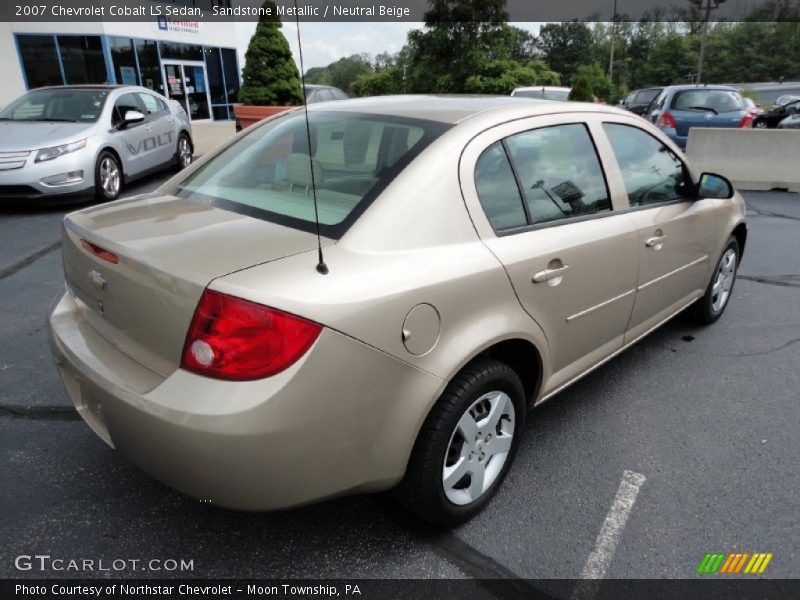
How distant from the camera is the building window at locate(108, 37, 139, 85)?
18.2 metres

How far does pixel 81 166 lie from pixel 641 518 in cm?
724

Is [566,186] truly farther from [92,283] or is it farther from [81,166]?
[81,166]

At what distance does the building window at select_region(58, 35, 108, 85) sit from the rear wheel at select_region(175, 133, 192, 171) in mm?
10190

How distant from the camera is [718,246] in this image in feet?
12.5

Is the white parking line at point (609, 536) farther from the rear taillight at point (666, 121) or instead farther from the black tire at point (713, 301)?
the rear taillight at point (666, 121)

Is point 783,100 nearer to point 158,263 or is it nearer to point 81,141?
point 81,141

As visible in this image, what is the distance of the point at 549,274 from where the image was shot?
2.35 metres

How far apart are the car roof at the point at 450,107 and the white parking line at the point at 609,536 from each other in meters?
1.64

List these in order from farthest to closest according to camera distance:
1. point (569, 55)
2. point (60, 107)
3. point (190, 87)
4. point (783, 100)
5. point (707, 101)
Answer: point (569, 55), point (783, 100), point (190, 87), point (707, 101), point (60, 107)

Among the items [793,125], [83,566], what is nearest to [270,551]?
[83,566]

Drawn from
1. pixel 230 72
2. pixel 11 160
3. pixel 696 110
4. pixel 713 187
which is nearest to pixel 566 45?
pixel 230 72

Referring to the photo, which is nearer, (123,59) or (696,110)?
(696,110)

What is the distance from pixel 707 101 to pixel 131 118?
993 cm

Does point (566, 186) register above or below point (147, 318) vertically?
above
